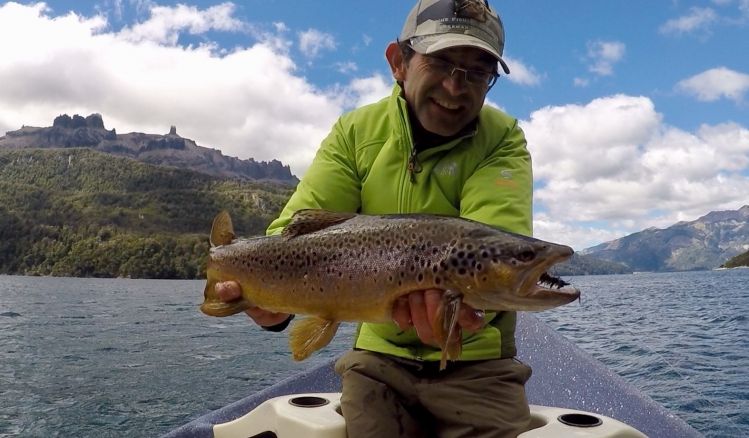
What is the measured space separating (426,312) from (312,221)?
97 cm

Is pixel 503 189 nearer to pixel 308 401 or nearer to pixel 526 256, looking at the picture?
pixel 526 256

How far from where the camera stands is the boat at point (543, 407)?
452cm

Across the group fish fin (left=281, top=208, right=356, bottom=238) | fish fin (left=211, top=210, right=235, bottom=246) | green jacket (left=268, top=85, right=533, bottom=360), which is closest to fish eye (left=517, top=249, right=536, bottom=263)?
green jacket (left=268, top=85, right=533, bottom=360)

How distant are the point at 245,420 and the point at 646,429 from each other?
379cm

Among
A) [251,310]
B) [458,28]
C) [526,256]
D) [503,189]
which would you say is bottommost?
[251,310]

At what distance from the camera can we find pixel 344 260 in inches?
132

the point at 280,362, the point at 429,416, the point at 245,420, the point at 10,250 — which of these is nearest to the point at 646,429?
the point at 429,416

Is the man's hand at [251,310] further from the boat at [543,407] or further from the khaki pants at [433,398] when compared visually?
the boat at [543,407]

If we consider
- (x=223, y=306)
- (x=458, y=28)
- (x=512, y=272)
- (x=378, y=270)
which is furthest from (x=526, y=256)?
(x=223, y=306)

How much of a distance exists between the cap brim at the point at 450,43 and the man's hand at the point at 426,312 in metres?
1.52

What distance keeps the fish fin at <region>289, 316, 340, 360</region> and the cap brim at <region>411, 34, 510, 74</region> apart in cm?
175

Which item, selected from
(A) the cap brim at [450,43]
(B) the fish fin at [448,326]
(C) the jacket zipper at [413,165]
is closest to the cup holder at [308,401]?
(C) the jacket zipper at [413,165]

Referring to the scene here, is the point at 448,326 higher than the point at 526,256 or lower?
lower

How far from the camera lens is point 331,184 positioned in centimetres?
436
